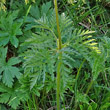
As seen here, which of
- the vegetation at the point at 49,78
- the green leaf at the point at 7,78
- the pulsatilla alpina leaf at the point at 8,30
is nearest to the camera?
the vegetation at the point at 49,78

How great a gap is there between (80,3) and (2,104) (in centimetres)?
156

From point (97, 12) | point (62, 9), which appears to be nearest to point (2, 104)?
point (62, 9)

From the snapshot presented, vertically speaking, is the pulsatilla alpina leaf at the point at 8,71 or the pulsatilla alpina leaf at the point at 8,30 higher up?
the pulsatilla alpina leaf at the point at 8,30

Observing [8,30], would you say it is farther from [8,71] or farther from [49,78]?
[49,78]

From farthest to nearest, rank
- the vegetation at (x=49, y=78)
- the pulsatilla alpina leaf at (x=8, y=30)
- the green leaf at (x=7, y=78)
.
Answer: the pulsatilla alpina leaf at (x=8, y=30) < the green leaf at (x=7, y=78) < the vegetation at (x=49, y=78)

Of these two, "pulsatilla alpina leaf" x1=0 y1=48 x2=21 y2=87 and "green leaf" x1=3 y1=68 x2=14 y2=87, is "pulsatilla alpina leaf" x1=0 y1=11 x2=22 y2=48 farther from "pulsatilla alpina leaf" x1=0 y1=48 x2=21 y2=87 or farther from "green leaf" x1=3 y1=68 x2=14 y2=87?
"green leaf" x1=3 y1=68 x2=14 y2=87

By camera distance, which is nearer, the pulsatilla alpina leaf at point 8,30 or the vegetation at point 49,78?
the vegetation at point 49,78

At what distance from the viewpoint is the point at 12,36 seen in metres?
2.22

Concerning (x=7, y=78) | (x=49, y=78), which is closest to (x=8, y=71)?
(x=7, y=78)

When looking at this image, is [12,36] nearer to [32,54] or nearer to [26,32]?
[26,32]

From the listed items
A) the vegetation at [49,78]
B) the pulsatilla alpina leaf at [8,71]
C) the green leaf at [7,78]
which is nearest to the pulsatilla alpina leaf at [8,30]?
the vegetation at [49,78]

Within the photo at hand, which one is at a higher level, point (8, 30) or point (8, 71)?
point (8, 30)

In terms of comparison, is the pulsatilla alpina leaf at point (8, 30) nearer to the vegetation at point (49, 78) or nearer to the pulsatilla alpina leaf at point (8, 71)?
the vegetation at point (49, 78)

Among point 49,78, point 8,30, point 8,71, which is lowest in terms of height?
point 49,78
